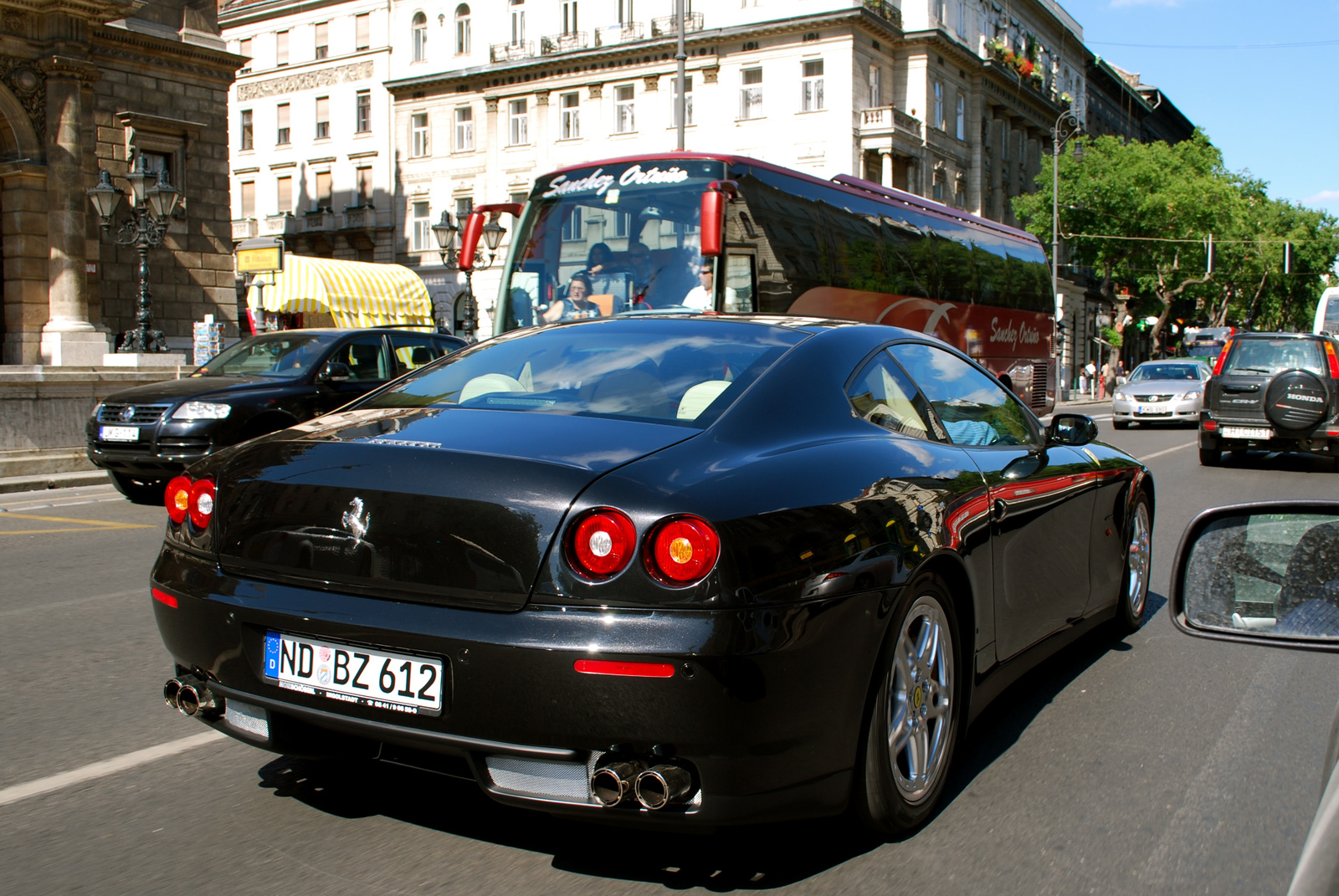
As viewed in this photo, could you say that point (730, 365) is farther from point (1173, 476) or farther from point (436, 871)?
point (1173, 476)

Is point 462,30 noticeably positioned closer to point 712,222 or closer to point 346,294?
point 346,294

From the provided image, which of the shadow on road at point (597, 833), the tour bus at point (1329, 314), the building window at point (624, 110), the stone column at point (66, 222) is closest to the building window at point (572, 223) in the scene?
the shadow on road at point (597, 833)

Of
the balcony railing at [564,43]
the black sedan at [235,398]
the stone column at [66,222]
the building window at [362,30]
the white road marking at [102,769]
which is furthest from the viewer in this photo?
the building window at [362,30]

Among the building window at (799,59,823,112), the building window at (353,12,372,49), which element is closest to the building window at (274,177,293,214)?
the building window at (353,12,372,49)

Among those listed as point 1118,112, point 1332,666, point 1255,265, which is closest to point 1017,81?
point 1255,265

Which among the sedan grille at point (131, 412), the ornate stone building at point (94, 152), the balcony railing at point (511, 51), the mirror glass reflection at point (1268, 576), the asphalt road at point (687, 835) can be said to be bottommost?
the asphalt road at point (687, 835)

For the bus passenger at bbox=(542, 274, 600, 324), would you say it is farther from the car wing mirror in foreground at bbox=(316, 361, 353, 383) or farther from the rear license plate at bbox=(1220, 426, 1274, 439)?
the rear license plate at bbox=(1220, 426, 1274, 439)

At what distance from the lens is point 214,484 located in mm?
3162

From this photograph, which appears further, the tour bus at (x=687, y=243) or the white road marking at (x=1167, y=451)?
the white road marking at (x=1167, y=451)

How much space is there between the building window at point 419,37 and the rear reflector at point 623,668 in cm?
5346

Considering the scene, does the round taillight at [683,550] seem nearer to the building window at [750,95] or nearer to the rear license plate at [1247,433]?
the rear license plate at [1247,433]

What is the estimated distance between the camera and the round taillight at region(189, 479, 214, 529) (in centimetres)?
315

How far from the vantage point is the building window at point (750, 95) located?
4519 cm

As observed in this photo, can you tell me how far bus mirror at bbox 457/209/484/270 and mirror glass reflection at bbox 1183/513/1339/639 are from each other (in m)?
12.2
